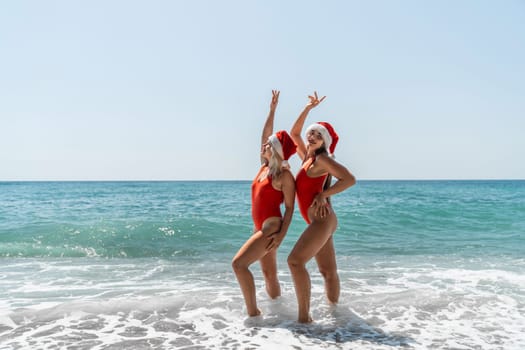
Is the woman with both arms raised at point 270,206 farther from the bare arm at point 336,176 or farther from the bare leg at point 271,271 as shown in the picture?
the bare leg at point 271,271

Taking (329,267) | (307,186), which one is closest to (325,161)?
(307,186)

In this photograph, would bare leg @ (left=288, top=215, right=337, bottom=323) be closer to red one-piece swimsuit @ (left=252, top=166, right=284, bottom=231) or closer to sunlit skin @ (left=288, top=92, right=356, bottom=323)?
sunlit skin @ (left=288, top=92, right=356, bottom=323)

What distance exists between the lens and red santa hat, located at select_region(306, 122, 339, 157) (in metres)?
5.03

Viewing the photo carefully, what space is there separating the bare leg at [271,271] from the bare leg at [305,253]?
25.2 inches

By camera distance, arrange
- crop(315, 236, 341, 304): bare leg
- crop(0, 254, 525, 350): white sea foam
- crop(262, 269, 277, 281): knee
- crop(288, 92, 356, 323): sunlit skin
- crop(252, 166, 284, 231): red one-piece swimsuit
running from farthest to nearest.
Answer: crop(262, 269, 277, 281): knee → crop(315, 236, 341, 304): bare leg → crop(252, 166, 284, 231): red one-piece swimsuit → crop(288, 92, 356, 323): sunlit skin → crop(0, 254, 525, 350): white sea foam

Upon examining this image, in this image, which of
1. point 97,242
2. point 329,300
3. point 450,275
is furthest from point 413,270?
point 97,242

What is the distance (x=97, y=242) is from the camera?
42.3ft

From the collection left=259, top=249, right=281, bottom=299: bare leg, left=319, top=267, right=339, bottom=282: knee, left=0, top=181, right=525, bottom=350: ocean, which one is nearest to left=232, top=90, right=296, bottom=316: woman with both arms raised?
left=259, top=249, right=281, bottom=299: bare leg

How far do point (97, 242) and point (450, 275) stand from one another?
9203 millimetres

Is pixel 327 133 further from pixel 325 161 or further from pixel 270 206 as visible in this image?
pixel 270 206

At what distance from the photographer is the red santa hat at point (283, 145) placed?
4953 millimetres

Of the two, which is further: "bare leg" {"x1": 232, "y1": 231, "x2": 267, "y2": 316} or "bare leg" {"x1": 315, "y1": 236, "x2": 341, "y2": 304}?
"bare leg" {"x1": 315, "y1": 236, "x2": 341, "y2": 304}

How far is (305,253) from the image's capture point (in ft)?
16.1

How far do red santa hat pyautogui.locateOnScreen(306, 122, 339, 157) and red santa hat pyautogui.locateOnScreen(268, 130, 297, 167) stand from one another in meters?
0.25
